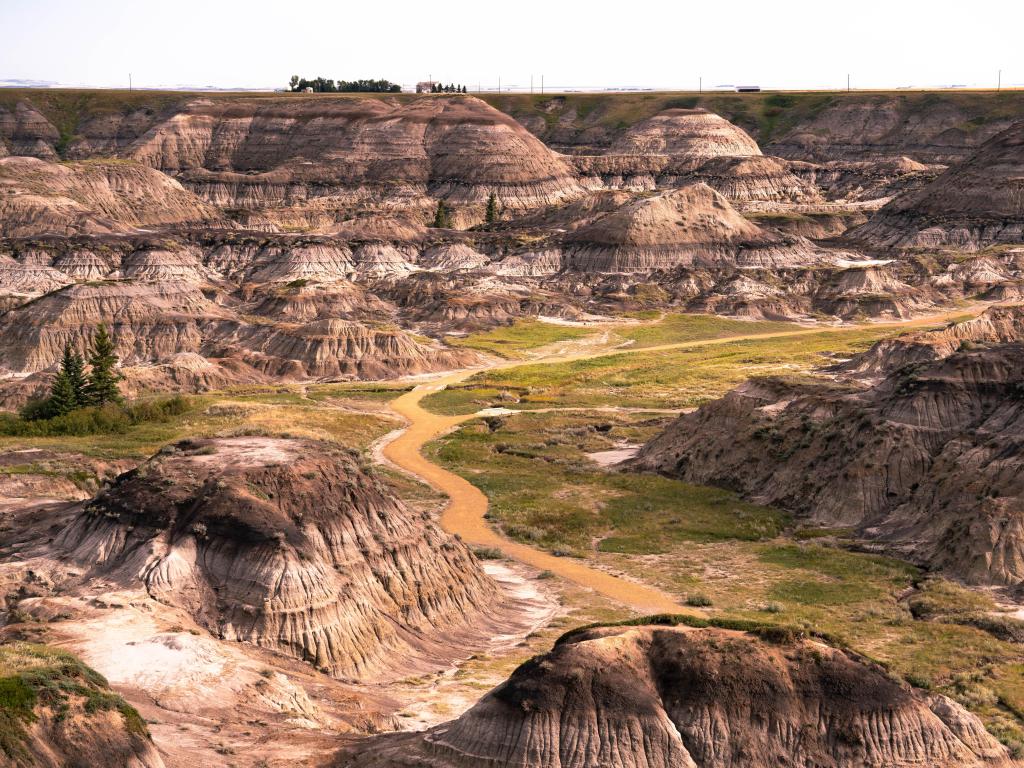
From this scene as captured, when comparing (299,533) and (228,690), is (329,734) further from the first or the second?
(299,533)

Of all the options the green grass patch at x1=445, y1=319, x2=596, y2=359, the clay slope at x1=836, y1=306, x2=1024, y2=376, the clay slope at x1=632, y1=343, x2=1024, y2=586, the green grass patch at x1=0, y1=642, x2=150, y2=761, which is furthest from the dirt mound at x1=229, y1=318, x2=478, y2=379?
the green grass patch at x1=0, y1=642, x2=150, y2=761

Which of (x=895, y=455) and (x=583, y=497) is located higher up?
(x=895, y=455)

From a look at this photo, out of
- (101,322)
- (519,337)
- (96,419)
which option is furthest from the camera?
(519,337)

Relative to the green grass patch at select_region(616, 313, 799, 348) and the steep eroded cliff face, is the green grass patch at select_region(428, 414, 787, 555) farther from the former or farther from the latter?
the green grass patch at select_region(616, 313, 799, 348)

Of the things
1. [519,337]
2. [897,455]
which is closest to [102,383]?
[519,337]

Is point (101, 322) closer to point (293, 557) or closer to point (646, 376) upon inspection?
point (646, 376)
